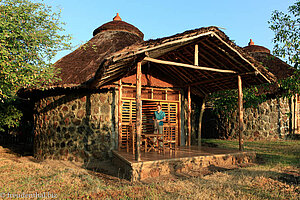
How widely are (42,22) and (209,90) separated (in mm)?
7556

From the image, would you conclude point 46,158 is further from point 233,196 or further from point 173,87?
point 233,196

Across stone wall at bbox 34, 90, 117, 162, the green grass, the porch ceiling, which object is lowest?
the green grass

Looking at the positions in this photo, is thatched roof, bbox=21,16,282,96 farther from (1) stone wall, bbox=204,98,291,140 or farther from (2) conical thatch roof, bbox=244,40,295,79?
(1) stone wall, bbox=204,98,291,140

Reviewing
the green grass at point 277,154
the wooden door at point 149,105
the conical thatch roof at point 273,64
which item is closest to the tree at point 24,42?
the wooden door at point 149,105

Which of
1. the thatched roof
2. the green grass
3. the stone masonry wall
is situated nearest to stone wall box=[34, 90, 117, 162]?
the thatched roof

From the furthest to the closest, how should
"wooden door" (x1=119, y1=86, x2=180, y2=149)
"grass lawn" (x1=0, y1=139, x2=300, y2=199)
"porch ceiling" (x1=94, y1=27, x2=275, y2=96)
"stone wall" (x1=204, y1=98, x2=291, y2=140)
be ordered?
"stone wall" (x1=204, y1=98, x2=291, y2=140) → "wooden door" (x1=119, y1=86, x2=180, y2=149) → "porch ceiling" (x1=94, y1=27, x2=275, y2=96) → "grass lawn" (x1=0, y1=139, x2=300, y2=199)

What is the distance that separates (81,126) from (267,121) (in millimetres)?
11940

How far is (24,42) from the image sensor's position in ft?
19.2

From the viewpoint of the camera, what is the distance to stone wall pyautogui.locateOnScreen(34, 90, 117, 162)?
26.3ft

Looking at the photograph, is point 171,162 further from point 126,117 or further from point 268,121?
point 268,121

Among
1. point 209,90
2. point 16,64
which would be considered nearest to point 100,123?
point 16,64

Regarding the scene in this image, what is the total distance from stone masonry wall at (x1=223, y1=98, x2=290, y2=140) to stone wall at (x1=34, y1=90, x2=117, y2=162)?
1008cm

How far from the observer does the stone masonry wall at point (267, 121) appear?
46.0 ft

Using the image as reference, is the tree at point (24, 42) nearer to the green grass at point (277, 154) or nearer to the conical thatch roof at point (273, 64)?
the green grass at point (277, 154)
